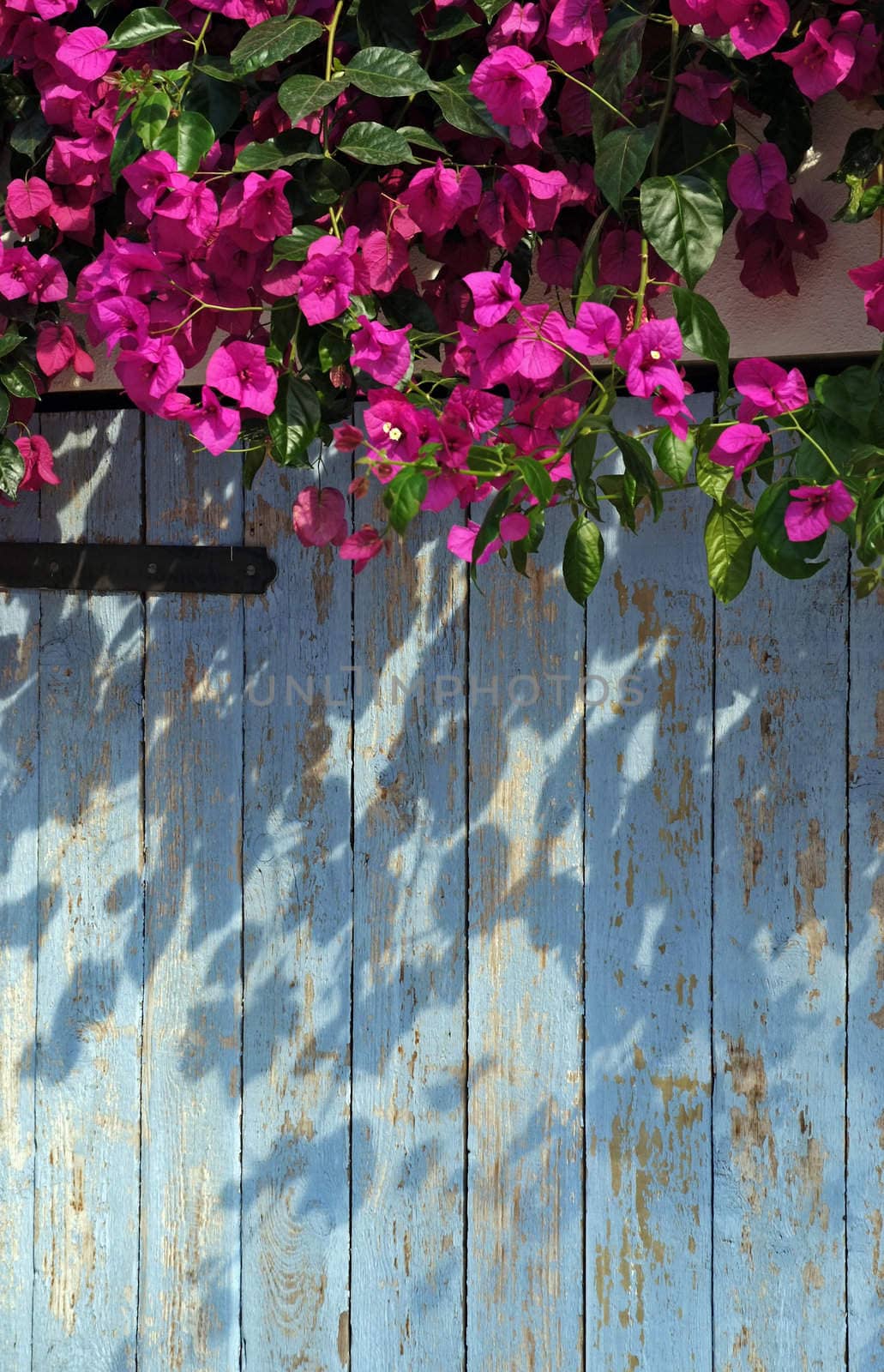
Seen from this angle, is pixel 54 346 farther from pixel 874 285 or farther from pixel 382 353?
pixel 874 285

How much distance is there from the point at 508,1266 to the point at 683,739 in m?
0.70

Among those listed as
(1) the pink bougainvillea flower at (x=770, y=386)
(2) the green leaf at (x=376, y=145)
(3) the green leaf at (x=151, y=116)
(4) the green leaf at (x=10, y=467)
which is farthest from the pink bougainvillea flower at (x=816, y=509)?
(4) the green leaf at (x=10, y=467)

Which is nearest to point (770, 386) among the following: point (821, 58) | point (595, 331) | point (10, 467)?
point (595, 331)

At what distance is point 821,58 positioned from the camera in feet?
3.91

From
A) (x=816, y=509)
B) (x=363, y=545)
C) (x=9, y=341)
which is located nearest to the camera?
(x=816, y=509)

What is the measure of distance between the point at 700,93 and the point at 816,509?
453mm

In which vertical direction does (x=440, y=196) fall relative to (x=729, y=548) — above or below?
above

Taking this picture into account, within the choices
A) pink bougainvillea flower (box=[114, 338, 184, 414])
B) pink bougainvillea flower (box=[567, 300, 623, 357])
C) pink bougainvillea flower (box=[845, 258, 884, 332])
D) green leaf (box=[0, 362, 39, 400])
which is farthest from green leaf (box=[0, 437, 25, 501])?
pink bougainvillea flower (box=[845, 258, 884, 332])

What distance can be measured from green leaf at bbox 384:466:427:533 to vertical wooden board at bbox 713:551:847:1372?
0.49m

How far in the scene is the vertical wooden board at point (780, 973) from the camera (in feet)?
4.95

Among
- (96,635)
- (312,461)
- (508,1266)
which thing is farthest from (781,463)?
(508,1266)

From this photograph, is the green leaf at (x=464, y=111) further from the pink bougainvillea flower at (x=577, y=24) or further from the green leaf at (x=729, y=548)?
the green leaf at (x=729, y=548)

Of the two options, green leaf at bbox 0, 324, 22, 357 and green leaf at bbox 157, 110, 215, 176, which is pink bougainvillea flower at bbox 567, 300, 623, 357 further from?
green leaf at bbox 0, 324, 22, 357

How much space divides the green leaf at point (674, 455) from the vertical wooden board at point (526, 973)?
333 mm
